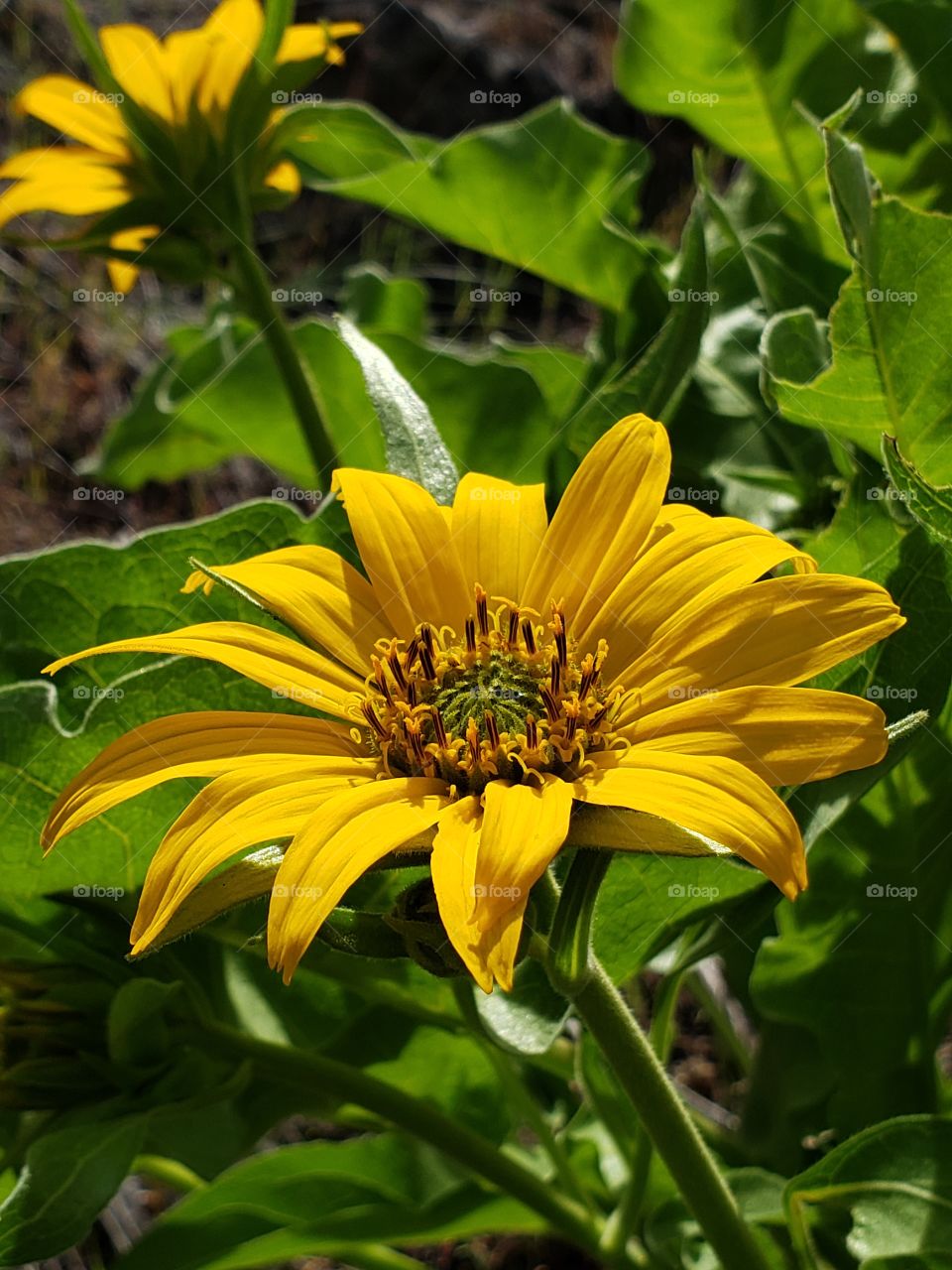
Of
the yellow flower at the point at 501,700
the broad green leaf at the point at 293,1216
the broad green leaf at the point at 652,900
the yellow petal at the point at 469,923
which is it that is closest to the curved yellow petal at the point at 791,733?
the yellow flower at the point at 501,700

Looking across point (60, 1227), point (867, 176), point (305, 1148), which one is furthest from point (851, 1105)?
point (867, 176)

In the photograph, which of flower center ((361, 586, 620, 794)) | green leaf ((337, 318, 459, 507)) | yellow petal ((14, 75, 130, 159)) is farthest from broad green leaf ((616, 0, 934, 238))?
flower center ((361, 586, 620, 794))

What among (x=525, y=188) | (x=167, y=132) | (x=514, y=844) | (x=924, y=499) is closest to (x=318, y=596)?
(x=514, y=844)

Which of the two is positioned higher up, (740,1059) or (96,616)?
(96,616)

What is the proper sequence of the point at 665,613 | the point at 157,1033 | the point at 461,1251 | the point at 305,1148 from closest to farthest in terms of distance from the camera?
the point at 665,613 < the point at 157,1033 < the point at 305,1148 < the point at 461,1251

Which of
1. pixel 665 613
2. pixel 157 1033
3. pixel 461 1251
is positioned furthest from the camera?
pixel 461 1251

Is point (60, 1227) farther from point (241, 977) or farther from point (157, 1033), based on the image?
point (241, 977)

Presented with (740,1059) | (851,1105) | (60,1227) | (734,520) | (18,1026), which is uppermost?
(734,520)

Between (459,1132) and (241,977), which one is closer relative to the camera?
(459,1132)
